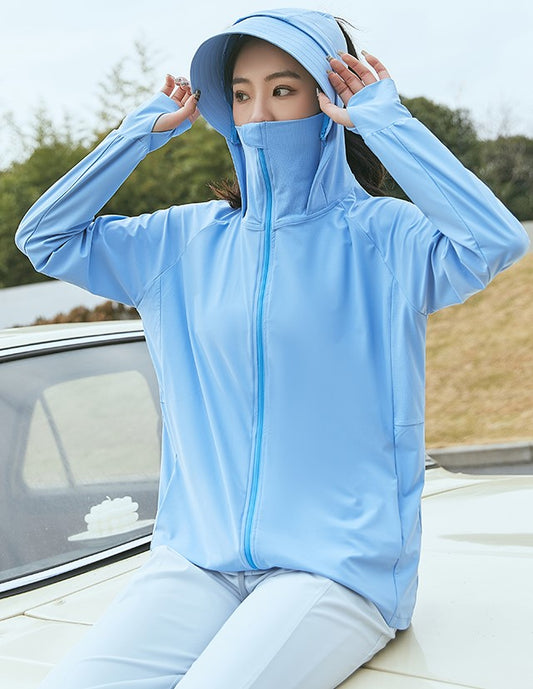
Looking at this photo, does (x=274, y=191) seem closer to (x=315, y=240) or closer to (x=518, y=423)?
(x=315, y=240)

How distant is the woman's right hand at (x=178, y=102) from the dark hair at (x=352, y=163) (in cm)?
10

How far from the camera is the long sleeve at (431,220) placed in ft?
6.17

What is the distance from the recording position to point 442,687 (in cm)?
172

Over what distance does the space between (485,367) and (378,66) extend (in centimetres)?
1360

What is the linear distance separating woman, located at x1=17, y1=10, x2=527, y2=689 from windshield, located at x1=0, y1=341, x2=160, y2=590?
1.92 feet

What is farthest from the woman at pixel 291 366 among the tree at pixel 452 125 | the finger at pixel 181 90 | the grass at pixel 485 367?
the tree at pixel 452 125

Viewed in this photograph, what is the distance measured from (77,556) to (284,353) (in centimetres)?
101

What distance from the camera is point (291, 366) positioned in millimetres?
2002

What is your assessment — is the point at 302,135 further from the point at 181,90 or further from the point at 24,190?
the point at 24,190

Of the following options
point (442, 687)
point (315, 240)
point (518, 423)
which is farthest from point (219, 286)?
point (518, 423)

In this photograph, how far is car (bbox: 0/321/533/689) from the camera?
75.7 inches

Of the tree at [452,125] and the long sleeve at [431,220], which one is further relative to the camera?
the tree at [452,125]

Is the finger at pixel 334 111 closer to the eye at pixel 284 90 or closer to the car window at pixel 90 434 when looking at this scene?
the eye at pixel 284 90

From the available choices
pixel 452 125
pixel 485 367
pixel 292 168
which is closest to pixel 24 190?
pixel 485 367
